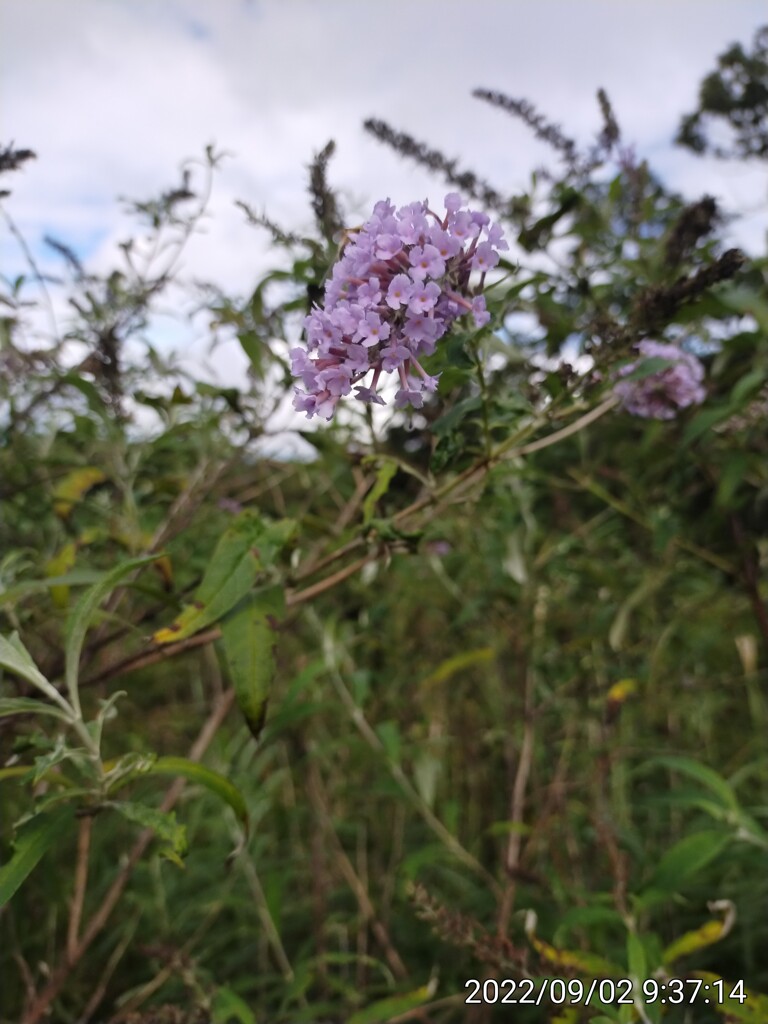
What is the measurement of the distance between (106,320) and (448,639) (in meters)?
1.15

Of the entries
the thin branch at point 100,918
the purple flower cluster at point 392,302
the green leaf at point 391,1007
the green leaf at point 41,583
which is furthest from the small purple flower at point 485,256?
the green leaf at point 391,1007

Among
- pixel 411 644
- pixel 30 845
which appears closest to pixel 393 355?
pixel 30 845

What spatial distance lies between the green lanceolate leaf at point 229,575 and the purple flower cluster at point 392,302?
209 mm

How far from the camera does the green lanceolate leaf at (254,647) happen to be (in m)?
0.84

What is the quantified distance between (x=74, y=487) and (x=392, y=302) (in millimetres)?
899

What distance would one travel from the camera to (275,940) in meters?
1.44

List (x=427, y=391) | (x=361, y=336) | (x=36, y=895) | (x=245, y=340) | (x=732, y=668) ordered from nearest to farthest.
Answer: (x=361, y=336), (x=427, y=391), (x=245, y=340), (x=36, y=895), (x=732, y=668)

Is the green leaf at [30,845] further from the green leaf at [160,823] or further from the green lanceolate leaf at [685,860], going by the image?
the green lanceolate leaf at [685,860]

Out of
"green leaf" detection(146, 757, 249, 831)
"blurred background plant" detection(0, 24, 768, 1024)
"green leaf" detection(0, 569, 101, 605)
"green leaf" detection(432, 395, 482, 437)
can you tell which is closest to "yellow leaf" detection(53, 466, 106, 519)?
"blurred background plant" detection(0, 24, 768, 1024)

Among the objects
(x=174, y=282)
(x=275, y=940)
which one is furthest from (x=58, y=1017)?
(x=174, y=282)

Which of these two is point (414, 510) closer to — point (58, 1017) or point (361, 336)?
point (361, 336)

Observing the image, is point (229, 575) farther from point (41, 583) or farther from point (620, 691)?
point (620, 691)

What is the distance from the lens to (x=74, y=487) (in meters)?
1.44

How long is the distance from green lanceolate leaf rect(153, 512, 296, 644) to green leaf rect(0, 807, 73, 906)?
213mm
